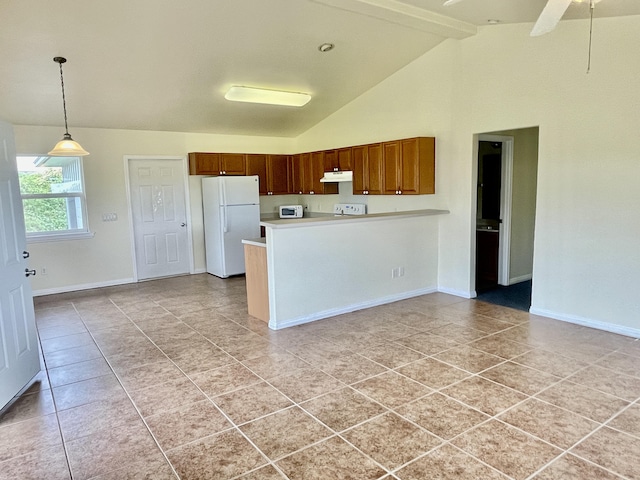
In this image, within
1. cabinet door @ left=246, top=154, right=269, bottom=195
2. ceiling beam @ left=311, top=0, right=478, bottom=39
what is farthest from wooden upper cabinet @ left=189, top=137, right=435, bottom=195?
ceiling beam @ left=311, top=0, right=478, bottom=39

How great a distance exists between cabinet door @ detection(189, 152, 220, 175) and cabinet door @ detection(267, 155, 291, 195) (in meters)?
0.97

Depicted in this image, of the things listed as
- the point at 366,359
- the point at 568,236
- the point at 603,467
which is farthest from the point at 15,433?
the point at 568,236

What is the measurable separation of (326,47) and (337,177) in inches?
86.7

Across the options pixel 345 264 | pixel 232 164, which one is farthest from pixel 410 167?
pixel 232 164

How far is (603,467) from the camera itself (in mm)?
2145

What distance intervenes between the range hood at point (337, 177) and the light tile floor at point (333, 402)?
257cm

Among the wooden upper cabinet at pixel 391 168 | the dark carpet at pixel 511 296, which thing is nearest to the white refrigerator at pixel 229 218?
the wooden upper cabinet at pixel 391 168

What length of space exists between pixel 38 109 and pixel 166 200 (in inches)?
86.4

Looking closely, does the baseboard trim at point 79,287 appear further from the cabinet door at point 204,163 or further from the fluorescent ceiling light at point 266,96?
the fluorescent ceiling light at point 266,96

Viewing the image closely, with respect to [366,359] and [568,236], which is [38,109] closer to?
[366,359]

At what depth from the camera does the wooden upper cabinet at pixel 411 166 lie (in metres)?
5.44

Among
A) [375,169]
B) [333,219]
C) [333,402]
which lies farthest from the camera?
[375,169]

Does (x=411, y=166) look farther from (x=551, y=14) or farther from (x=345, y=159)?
(x=551, y=14)

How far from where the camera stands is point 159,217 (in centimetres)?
704
